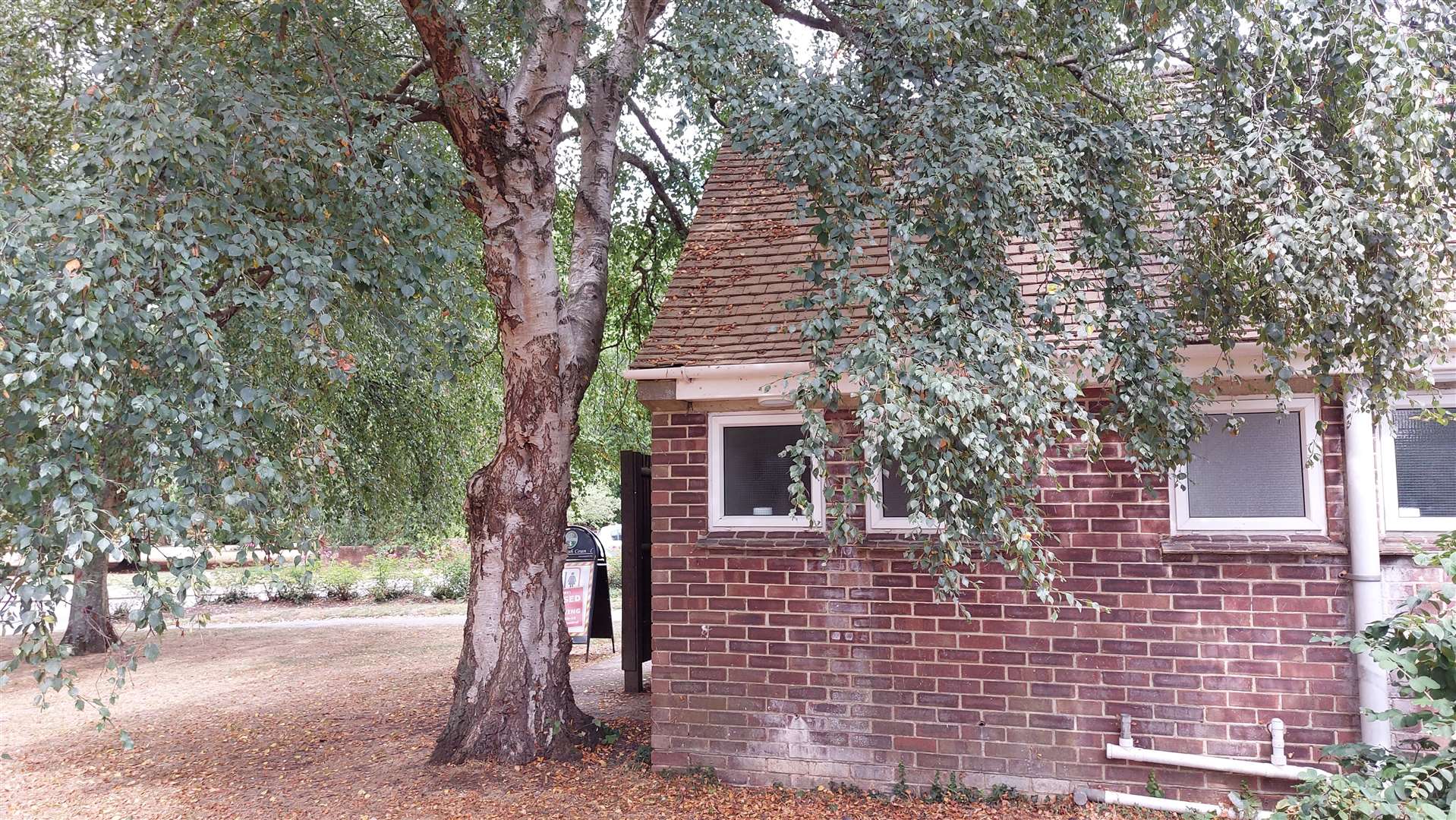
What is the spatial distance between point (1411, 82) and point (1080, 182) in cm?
157

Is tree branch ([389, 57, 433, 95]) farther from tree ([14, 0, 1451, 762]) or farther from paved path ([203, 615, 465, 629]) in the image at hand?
paved path ([203, 615, 465, 629])

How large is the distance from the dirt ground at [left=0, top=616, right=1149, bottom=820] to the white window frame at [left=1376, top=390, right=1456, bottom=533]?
2333mm

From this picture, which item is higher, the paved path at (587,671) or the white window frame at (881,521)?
the white window frame at (881,521)

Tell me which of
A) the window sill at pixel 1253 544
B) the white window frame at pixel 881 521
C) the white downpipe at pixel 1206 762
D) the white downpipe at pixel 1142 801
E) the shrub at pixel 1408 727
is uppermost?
the white window frame at pixel 881 521

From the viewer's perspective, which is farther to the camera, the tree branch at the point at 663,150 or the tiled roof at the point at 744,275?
the tree branch at the point at 663,150

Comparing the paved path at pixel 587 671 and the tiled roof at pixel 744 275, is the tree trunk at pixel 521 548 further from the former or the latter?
the paved path at pixel 587 671

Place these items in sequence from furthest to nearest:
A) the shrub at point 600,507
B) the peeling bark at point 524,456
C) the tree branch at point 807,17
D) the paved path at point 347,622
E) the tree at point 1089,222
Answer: the shrub at point 600,507
the paved path at point 347,622
the tree branch at point 807,17
the peeling bark at point 524,456
the tree at point 1089,222

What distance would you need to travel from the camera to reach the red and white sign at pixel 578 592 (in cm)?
1114

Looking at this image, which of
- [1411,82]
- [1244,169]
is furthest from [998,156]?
[1411,82]

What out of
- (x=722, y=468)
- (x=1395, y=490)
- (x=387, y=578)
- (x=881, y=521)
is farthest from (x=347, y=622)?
(x=1395, y=490)

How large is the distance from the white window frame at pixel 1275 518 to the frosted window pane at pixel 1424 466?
0.45 metres

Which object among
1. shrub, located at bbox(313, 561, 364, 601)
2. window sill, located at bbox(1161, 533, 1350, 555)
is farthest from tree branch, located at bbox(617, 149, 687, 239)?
shrub, located at bbox(313, 561, 364, 601)

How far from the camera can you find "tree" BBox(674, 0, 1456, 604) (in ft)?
14.4

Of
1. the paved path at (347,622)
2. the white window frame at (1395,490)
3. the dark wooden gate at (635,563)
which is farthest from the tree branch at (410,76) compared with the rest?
the paved path at (347,622)
